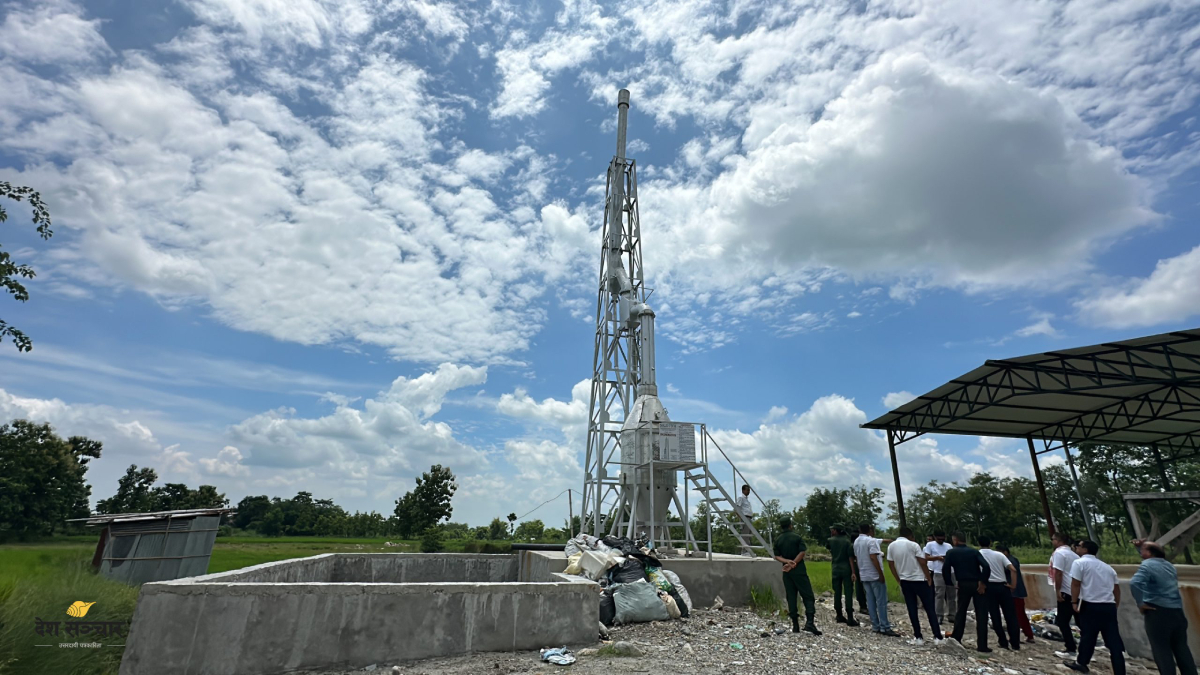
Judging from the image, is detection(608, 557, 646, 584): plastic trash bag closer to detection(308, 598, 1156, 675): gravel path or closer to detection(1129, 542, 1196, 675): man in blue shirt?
detection(308, 598, 1156, 675): gravel path

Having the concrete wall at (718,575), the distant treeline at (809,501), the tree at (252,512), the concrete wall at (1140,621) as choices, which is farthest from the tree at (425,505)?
the tree at (252,512)

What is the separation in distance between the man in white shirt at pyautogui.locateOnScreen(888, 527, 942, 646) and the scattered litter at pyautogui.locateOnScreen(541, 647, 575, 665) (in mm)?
4850

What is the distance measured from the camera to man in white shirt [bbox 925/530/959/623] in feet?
29.5

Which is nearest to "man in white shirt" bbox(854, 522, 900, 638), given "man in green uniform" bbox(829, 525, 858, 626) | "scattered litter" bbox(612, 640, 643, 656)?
"man in green uniform" bbox(829, 525, 858, 626)

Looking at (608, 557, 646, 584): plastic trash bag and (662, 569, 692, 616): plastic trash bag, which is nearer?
(608, 557, 646, 584): plastic trash bag

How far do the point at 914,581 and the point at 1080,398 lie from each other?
433 inches

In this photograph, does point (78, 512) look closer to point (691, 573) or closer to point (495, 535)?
point (495, 535)

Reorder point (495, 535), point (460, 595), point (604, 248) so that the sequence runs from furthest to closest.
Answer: point (495, 535) → point (604, 248) → point (460, 595)

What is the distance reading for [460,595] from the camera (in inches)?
284

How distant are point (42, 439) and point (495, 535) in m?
27.3

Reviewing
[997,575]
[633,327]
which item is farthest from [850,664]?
[633,327]

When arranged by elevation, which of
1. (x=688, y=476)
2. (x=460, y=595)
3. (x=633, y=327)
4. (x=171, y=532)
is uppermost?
(x=633, y=327)

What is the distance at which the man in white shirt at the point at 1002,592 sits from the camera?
7922 mm

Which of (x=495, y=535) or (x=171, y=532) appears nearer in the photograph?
(x=171, y=532)
